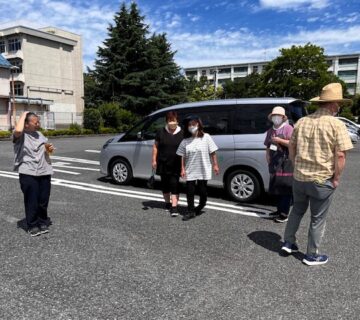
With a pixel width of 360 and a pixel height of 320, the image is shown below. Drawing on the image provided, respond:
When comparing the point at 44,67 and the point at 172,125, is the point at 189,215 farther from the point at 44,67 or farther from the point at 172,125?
the point at 44,67

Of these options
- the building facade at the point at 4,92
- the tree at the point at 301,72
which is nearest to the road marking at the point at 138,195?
the building facade at the point at 4,92

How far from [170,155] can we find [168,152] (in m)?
0.06

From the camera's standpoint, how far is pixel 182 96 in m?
42.1

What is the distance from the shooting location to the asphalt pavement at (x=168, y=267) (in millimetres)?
2990

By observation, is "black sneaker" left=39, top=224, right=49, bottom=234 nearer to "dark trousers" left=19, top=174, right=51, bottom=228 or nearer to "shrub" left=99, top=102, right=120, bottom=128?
"dark trousers" left=19, top=174, right=51, bottom=228

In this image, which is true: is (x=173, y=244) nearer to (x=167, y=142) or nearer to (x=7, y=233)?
(x=167, y=142)

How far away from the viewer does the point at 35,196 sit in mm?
4641

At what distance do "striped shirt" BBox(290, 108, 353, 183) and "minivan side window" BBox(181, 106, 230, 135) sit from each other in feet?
9.81

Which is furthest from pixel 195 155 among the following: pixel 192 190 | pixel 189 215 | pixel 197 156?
pixel 189 215

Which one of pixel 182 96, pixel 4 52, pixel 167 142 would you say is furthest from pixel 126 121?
pixel 167 142

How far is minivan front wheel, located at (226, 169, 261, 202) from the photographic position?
21.4 feet

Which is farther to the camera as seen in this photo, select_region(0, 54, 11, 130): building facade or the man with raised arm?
select_region(0, 54, 11, 130): building facade

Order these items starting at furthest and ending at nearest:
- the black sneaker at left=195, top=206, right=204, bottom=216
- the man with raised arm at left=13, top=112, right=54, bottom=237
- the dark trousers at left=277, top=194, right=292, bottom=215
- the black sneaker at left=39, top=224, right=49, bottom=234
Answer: the black sneaker at left=195, top=206, right=204, bottom=216
the dark trousers at left=277, top=194, right=292, bottom=215
the black sneaker at left=39, top=224, right=49, bottom=234
the man with raised arm at left=13, top=112, right=54, bottom=237

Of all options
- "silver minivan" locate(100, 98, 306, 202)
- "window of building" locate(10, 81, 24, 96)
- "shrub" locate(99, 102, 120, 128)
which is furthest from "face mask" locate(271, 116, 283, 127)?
"window of building" locate(10, 81, 24, 96)
